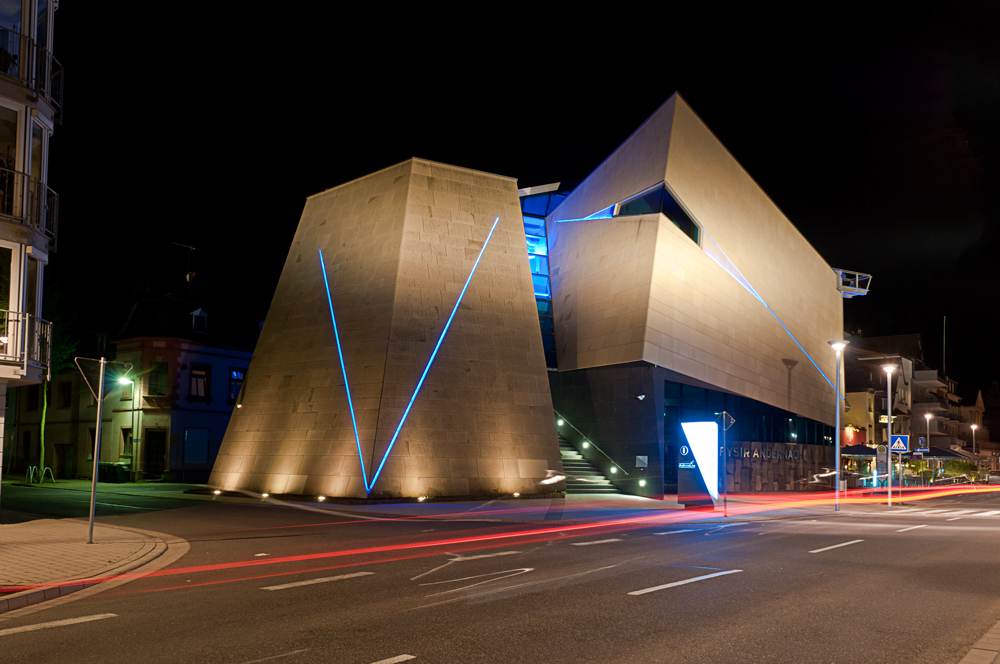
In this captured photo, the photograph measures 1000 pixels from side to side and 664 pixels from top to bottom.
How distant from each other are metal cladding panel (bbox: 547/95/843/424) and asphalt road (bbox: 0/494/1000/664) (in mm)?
15171

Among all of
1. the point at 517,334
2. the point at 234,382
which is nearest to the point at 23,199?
the point at 517,334

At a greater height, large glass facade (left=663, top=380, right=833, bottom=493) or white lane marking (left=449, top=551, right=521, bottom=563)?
large glass facade (left=663, top=380, right=833, bottom=493)

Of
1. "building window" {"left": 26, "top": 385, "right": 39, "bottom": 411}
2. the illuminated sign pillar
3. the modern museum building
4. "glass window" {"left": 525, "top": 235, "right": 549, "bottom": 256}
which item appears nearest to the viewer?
the illuminated sign pillar

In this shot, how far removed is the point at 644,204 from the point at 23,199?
22493 millimetres

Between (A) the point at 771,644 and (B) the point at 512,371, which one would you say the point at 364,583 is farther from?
(B) the point at 512,371

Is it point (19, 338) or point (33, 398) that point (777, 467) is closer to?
point (19, 338)

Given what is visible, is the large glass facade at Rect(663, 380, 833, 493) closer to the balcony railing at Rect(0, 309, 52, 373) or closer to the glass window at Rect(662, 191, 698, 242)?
the glass window at Rect(662, 191, 698, 242)

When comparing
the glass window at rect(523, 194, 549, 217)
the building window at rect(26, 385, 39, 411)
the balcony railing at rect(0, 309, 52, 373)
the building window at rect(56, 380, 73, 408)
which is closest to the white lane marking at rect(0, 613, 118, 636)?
the balcony railing at rect(0, 309, 52, 373)

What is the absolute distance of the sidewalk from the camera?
351 inches

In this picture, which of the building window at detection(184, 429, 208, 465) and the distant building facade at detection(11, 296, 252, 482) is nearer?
the distant building facade at detection(11, 296, 252, 482)

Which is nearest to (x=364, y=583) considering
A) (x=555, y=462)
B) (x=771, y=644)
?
(x=771, y=644)

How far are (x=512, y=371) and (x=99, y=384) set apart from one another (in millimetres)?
15606

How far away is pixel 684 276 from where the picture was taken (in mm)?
31266

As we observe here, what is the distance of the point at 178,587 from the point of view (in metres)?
9.49
